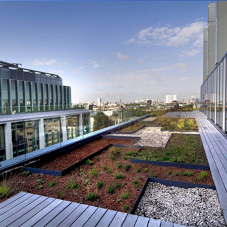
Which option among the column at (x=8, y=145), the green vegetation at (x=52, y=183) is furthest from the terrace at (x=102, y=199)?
the column at (x=8, y=145)

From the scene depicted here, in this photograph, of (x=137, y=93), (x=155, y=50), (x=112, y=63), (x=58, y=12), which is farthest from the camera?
(x=137, y=93)

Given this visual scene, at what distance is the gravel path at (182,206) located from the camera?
2275mm

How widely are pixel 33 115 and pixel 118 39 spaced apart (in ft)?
36.3

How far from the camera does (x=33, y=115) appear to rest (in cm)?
1723

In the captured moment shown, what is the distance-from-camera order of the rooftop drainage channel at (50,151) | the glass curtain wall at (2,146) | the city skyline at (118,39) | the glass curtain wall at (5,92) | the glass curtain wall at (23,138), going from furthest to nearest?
the glass curtain wall at (5,92) < the city skyline at (118,39) < the glass curtain wall at (23,138) < the glass curtain wall at (2,146) < the rooftop drainage channel at (50,151)

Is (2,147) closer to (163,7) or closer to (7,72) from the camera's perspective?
(163,7)

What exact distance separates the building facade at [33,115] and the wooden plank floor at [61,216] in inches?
89.0

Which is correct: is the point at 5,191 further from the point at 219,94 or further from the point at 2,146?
the point at 219,94

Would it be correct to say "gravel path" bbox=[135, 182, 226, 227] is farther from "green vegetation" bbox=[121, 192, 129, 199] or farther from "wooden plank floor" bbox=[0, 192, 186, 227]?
"wooden plank floor" bbox=[0, 192, 186, 227]

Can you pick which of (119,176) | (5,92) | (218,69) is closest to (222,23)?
(218,69)

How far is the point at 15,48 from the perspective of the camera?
2709 centimetres

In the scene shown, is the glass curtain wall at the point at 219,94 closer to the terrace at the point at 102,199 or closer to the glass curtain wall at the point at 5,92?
the terrace at the point at 102,199

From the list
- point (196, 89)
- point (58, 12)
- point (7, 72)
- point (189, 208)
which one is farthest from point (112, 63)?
point (189, 208)

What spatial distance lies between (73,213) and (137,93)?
29.4m
